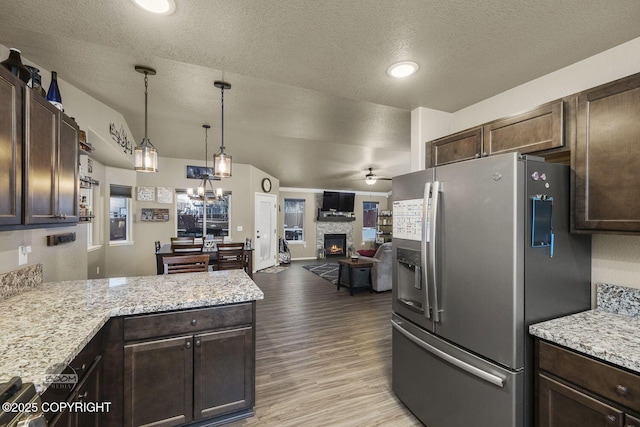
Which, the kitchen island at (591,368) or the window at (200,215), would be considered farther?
the window at (200,215)

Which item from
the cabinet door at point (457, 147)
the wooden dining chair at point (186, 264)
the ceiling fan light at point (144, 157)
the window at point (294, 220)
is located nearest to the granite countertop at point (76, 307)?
the wooden dining chair at point (186, 264)

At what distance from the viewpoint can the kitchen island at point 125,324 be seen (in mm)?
1262

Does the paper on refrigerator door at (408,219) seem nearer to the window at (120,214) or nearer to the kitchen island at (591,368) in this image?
the kitchen island at (591,368)

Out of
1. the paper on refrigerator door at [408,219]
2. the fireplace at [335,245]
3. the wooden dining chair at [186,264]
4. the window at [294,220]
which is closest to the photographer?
the paper on refrigerator door at [408,219]

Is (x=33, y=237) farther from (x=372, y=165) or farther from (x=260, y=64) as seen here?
(x=372, y=165)

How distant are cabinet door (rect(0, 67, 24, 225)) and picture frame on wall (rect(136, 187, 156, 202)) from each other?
5280mm

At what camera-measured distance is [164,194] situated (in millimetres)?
6297

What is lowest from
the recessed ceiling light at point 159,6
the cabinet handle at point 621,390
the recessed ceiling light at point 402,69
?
the cabinet handle at point 621,390

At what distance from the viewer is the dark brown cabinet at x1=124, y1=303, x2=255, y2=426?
5.38ft

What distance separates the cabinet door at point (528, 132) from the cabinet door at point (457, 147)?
0.07 meters

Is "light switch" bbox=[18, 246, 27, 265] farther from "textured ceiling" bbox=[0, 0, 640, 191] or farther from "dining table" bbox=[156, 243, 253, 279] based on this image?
"dining table" bbox=[156, 243, 253, 279]

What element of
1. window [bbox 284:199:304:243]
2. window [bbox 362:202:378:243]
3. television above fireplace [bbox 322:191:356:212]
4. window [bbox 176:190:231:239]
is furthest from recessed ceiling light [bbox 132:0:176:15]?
window [bbox 362:202:378:243]

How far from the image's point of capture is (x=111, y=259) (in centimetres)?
548

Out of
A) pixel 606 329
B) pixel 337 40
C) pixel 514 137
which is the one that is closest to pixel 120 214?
pixel 337 40
